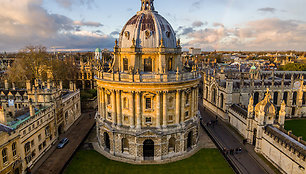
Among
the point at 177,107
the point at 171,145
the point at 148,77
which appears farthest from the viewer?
the point at 171,145

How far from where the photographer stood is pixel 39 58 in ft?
212

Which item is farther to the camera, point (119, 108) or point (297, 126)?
point (297, 126)

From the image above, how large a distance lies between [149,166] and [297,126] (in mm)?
39125

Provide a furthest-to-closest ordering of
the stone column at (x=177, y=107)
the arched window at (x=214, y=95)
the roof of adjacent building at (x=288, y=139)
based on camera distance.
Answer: the arched window at (x=214, y=95) → the stone column at (x=177, y=107) → the roof of adjacent building at (x=288, y=139)

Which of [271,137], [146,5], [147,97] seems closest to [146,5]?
[146,5]

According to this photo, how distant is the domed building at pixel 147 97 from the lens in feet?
107

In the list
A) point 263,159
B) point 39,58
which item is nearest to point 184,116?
point 263,159

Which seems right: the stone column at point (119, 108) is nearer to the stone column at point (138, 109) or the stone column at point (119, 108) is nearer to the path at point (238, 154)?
the stone column at point (138, 109)

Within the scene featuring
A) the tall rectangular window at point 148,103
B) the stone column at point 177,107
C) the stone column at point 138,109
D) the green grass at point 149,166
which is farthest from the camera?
the stone column at point 177,107

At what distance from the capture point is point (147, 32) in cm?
3466

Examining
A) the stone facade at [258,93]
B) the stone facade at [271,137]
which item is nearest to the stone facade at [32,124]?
the stone facade at [271,137]

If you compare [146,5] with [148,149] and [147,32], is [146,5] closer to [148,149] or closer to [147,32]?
[147,32]

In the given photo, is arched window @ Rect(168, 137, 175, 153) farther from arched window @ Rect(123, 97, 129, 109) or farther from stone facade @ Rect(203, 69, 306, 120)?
stone facade @ Rect(203, 69, 306, 120)

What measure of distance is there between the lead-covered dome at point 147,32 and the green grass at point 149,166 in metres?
20.0
